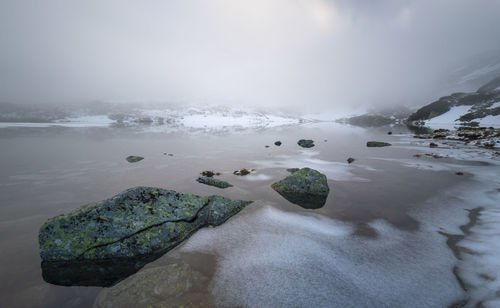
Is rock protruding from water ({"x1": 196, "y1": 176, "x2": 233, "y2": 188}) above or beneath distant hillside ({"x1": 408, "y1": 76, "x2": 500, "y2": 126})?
beneath

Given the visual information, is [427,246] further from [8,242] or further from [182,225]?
[8,242]

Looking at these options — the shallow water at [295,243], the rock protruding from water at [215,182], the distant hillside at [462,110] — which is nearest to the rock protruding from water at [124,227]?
the shallow water at [295,243]

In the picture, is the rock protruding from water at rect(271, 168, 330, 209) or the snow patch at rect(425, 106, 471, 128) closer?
the rock protruding from water at rect(271, 168, 330, 209)

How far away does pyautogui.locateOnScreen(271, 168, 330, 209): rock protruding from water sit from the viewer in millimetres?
11766

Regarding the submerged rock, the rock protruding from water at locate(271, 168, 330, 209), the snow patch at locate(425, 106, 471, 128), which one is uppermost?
the snow patch at locate(425, 106, 471, 128)

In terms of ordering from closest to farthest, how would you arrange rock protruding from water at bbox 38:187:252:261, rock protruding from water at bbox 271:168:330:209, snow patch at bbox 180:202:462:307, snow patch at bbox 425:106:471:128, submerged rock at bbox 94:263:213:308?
submerged rock at bbox 94:263:213:308, snow patch at bbox 180:202:462:307, rock protruding from water at bbox 38:187:252:261, rock protruding from water at bbox 271:168:330:209, snow patch at bbox 425:106:471:128

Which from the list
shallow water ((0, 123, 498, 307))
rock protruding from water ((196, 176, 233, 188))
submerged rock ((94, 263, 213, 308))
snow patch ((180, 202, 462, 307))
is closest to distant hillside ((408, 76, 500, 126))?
shallow water ((0, 123, 498, 307))

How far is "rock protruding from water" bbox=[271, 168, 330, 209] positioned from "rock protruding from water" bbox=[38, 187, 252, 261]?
199 inches

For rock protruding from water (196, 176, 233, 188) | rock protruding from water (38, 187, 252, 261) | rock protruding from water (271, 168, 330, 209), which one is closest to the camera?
rock protruding from water (38, 187, 252, 261)

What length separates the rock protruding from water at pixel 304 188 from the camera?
1177cm

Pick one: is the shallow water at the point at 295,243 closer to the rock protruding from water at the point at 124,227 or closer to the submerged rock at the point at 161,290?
the submerged rock at the point at 161,290

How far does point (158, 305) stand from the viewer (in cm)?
496

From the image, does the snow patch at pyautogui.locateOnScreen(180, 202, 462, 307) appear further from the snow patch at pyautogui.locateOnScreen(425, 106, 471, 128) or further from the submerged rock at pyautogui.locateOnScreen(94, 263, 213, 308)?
the snow patch at pyautogui.locateOnScreen(425, 106, 471, 128)

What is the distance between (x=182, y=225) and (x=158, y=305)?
3462mm
